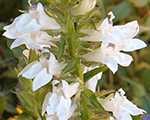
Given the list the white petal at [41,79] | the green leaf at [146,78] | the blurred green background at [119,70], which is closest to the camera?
the white petal at [41,79]

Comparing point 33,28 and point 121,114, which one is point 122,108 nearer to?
point 121,114

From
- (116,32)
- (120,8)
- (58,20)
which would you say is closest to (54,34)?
(58,20)

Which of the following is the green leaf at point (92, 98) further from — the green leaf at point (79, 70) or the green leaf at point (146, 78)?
the green leaf at point (146, 78)

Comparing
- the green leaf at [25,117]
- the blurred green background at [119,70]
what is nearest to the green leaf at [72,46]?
the green leaf at [25,117]

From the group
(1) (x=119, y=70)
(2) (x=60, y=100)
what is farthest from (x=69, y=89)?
(1) (x=119, y=70)

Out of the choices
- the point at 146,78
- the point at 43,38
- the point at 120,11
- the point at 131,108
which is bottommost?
the point at 146,78

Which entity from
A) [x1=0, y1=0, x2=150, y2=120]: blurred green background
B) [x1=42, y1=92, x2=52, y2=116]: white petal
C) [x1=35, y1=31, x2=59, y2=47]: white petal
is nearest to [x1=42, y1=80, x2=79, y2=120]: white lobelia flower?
[x1=42, y1=92, x2=52, y2=116]: white petal
